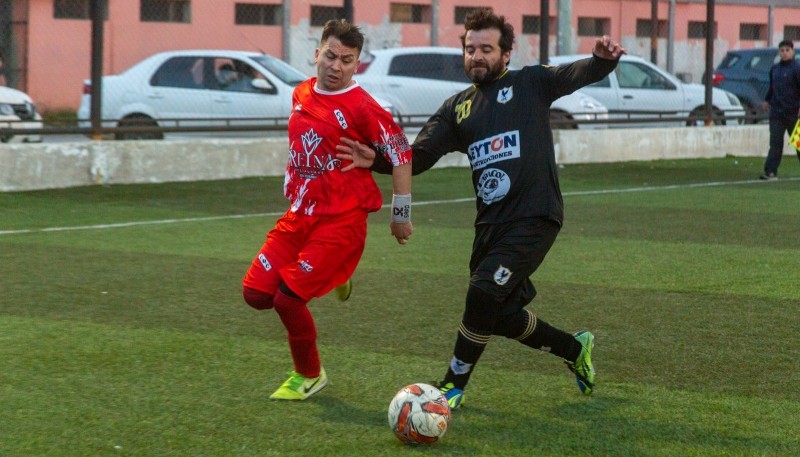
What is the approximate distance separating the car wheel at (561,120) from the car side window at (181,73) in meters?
5.04

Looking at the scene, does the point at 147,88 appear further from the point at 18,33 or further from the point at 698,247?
the point at 698,247

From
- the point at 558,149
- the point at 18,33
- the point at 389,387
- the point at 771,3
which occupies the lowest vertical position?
the point at 389,387

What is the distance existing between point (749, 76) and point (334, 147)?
835 inches

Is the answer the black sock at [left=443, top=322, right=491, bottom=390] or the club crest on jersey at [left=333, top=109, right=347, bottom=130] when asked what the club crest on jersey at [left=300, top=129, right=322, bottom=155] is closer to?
the club crest on jersey at [left=333, top=109, right=347, bottom=130]

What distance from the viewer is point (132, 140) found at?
1488 centimetres

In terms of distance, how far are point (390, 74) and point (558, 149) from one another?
287cm

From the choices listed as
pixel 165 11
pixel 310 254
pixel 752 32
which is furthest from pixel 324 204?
pixel 752 32

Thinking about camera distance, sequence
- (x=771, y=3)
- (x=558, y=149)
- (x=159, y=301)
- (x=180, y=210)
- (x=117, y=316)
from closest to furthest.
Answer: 1. (x=117, y=316)
2. (x=159, y=301)
3. (x=180, y=210)
4. (x=558, y=149)
5. (x=771, y=3)

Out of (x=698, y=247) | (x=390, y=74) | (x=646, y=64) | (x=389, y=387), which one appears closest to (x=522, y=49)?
(x=646, y=64)

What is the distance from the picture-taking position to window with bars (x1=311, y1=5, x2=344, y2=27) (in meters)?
17.0

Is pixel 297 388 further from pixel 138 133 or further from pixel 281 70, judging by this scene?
pixel 281 70

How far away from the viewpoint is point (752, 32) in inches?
1364

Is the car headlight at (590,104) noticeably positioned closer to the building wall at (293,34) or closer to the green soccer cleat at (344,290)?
the building wall at (293,34)

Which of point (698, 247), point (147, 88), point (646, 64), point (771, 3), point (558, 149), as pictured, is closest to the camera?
point (698, 247)
